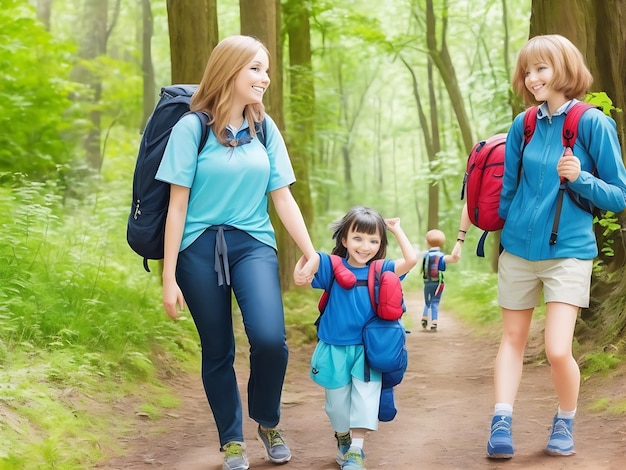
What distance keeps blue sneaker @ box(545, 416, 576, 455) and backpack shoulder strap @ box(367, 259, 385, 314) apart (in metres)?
1.25

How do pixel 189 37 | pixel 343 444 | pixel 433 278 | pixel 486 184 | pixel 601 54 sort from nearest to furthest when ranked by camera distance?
pixel 343 444
pixel 486 184
pixel 601 54
pixel 189 37
pixel 433 278

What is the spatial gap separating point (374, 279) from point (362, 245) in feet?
0.67

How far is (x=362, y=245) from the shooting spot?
4344 millimetres

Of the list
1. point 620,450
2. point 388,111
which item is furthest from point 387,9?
point 620,450

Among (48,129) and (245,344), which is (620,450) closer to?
(245,344)

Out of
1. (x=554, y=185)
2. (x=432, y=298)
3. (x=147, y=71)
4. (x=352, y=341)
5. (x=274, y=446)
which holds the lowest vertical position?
(x=432, y=298)

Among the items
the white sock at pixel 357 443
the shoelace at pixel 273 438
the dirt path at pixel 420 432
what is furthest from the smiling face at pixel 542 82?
the shoelace at pixel 273 438

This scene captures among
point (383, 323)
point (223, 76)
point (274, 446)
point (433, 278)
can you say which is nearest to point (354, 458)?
point (274, 446)

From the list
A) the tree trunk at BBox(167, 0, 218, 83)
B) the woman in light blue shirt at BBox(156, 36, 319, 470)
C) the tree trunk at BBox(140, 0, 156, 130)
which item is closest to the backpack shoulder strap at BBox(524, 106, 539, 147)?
the woman in light blue shirt at BBox(156, 36, 319, 470)

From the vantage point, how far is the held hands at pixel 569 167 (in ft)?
13.0

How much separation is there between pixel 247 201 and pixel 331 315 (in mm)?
813

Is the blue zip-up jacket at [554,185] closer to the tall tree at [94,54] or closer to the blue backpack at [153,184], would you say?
the blue backpack at [153,184]

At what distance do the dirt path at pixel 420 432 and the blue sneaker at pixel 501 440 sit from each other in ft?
0.19

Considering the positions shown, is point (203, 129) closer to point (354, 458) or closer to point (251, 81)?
point (251, 81)
